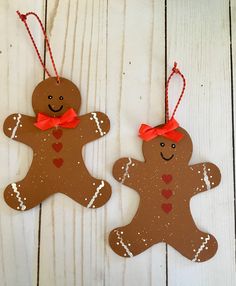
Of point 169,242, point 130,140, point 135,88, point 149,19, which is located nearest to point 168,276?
point 169,242

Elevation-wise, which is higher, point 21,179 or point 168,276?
point 21,179

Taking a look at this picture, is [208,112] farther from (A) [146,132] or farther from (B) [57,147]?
(B) [57,147]

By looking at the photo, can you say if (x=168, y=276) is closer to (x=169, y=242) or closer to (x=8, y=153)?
(x=169, y=242)

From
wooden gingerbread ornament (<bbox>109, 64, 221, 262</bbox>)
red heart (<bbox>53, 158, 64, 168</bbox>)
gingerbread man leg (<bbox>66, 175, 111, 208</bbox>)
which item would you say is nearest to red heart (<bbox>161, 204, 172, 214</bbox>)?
wooden gingerbread ornament (<bbox>109, 64, 221, 262</bbox>)

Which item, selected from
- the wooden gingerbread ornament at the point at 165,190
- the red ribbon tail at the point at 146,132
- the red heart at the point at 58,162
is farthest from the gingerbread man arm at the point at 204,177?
the red heart at the point at 58,162

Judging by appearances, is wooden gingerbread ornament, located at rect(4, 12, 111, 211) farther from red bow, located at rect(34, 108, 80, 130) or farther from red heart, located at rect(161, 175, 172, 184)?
red heart, located at rect(161, 175, 172, 184)

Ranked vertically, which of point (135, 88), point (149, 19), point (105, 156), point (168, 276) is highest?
point (149, 19)
